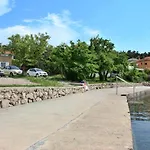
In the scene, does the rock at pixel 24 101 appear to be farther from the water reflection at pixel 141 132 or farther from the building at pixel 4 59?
the building at pixel 4 59

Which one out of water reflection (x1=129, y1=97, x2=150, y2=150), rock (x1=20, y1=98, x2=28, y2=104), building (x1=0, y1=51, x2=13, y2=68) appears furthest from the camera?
building (x1=0, y1=51, x2=13, y2=68)

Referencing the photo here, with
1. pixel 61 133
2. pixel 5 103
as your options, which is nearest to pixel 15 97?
pixel 5 103

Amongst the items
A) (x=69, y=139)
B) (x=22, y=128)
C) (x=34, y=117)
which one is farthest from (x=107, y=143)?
(x=34, y=117)

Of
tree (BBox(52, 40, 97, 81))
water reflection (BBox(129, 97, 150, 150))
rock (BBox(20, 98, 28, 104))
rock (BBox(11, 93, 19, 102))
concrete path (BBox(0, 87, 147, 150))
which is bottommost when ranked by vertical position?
water reflection (BBox(129, 97, 150, 150))

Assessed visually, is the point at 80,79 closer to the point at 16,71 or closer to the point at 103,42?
the point at 16,71

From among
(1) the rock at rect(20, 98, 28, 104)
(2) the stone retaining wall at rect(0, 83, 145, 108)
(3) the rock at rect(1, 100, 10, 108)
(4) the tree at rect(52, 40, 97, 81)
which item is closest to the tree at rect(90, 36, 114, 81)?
(4) the tree at rect(52, 40, 97, 81)

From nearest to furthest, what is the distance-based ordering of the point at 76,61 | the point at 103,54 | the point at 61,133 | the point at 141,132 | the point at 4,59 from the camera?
the point at 61,133 < the point at 141,132 < the point at 76,61 < the point at 103,54 < the point at 4,59

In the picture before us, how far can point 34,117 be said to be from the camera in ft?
37.0

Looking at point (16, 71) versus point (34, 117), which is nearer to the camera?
point (34, 117)

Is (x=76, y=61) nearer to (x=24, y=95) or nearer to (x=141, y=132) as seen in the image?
(x=24, y=95)

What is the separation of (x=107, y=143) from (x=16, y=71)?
41018mm

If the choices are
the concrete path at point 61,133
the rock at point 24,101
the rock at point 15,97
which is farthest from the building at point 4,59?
the concrete path at point 61,133

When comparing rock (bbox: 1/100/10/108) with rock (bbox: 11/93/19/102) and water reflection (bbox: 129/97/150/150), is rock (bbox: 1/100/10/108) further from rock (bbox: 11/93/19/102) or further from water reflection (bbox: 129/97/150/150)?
water reflection (bbox: 129/97/150/150)

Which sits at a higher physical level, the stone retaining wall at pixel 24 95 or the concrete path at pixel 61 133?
the stone retaining wall at pixel 24 95
